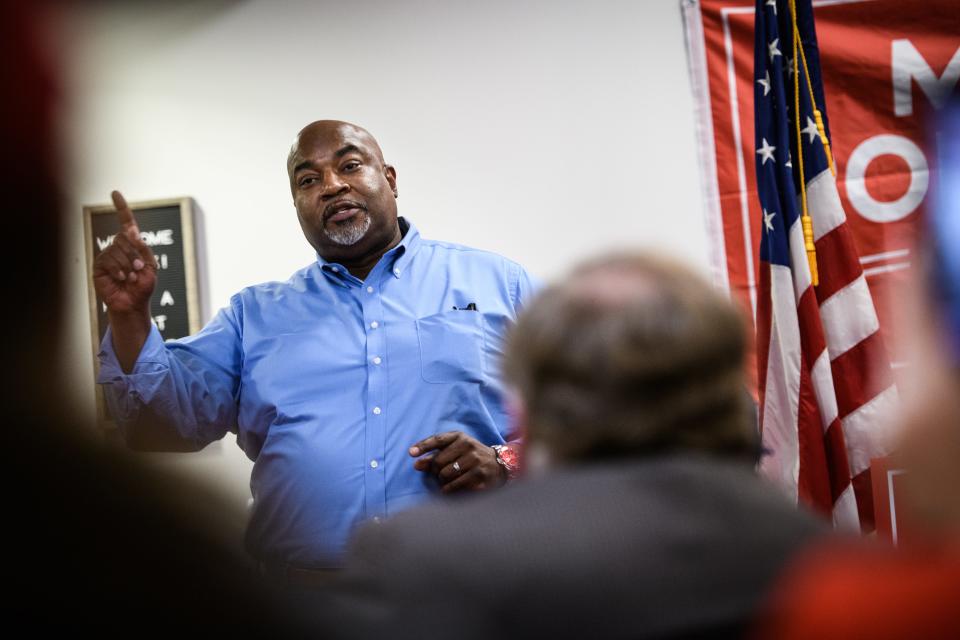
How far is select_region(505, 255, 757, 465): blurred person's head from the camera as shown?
2.55 feet

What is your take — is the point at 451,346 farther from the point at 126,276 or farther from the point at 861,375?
the point at 861,375

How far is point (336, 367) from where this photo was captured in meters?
2.17

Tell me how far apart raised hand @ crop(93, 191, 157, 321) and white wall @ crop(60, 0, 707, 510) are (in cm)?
99

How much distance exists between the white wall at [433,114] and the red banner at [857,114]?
0.08 m

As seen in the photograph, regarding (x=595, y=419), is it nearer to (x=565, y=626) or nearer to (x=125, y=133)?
(x=565, y=626)

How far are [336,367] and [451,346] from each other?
11.0 inches

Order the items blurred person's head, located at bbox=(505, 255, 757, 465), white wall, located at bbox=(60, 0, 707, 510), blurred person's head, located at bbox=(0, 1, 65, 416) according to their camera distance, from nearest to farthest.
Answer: blurred person's head, located at bbox=(0, 1, 65, 416)
blurred person's head, located at bbox=(505, 255, 757, 465)
white wall, located at bbox=(60, 0, 707, 510)

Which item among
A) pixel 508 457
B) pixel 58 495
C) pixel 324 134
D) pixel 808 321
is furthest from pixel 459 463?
pixel 58 495

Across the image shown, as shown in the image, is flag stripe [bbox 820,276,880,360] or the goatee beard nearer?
the goatee beard

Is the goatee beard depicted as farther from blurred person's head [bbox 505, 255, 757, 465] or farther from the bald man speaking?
blurred person's head [bbox 505, 255, 757, 465]

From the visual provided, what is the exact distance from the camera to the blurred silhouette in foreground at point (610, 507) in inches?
25.9

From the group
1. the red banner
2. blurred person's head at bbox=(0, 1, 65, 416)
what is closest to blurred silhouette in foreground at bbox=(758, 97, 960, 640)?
blurred person's head at bbox=(0, 1, 65, 416)

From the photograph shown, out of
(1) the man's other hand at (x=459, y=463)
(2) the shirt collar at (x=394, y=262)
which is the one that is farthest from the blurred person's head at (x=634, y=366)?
(2) the shirt collar at (x=394, y=262)

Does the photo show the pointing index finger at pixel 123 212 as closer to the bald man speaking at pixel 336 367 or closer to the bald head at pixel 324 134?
the bald man speaking at pixel 336 367
